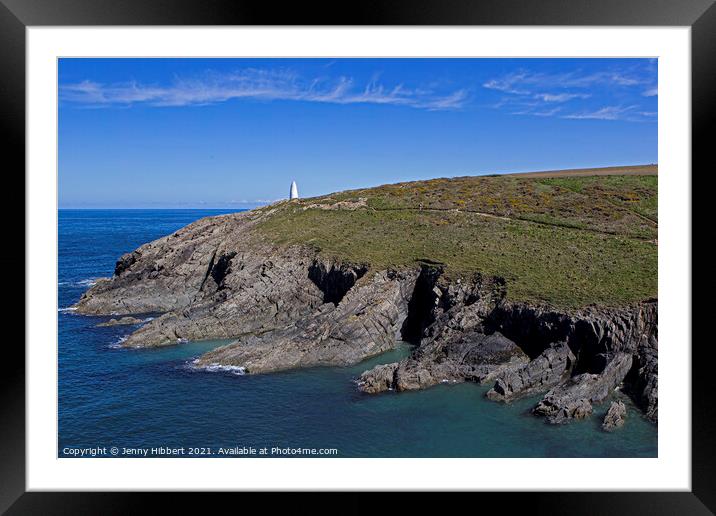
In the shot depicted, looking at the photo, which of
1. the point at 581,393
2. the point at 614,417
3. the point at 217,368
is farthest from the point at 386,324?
the point at 614,417

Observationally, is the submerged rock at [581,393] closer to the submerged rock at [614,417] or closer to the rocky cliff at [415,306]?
the rocky cliff at [415,306]

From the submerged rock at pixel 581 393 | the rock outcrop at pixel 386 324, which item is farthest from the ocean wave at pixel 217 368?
the submerged rock at pixel 581 393

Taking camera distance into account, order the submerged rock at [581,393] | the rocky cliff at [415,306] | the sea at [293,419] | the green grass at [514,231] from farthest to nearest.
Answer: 1. the green grass at [514,231]
2. the rocky cliff at [415,306]
3. the submerged rock at [581,393]
4. the sea at [293,419]

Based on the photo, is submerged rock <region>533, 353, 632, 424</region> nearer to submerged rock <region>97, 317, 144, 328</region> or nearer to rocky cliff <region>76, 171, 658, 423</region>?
rocky cliff <region>76, 171, 658, 423</region>

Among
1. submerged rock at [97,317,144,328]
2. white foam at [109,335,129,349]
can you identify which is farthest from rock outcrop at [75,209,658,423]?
submerged rock at [97,317,144,328]

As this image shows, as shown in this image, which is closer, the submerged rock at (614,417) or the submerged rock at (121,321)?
the submerged rock at (614,417)

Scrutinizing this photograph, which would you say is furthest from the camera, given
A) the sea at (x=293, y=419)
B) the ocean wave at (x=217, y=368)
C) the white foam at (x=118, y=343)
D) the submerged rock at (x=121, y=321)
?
the submerged rock at (x=121, y=321)

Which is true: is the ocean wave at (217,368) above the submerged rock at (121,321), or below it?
below
